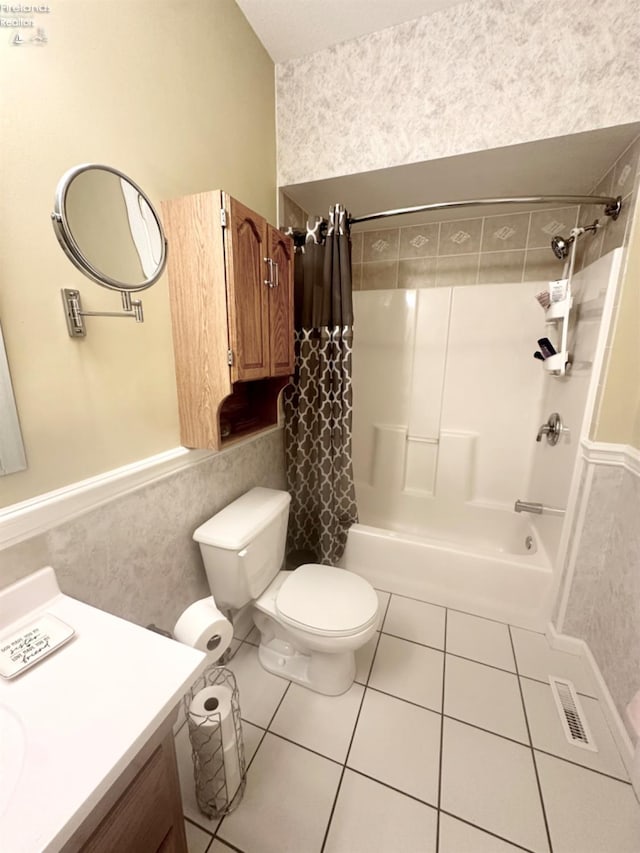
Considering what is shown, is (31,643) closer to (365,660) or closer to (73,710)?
(73,710)

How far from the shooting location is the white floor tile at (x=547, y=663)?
137 centimetres

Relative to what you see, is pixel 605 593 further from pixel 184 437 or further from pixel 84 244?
pixel 84 244

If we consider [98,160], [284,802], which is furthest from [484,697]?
[98,160]

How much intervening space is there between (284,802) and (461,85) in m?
2.52

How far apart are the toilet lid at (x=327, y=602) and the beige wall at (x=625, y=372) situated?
112cm

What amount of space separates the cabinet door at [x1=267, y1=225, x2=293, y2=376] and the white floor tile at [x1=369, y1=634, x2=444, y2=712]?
131cm

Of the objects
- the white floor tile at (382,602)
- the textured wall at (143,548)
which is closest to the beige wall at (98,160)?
the textured wall at (143,548)

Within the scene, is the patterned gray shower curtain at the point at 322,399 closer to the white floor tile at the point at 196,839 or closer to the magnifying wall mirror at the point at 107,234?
the magnifying wall mirror at the point at 107,234

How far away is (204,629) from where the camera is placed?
3.11ft

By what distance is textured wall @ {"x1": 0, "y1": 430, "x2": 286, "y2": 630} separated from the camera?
852 mm

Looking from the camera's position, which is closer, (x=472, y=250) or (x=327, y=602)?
(x=327, y=602)

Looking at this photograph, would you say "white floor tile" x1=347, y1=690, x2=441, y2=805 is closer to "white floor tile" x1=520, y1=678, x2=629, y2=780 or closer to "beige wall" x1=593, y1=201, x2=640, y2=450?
"white floor tile" x1=520, y1=678, x2=629, y2=780

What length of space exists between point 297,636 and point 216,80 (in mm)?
2031

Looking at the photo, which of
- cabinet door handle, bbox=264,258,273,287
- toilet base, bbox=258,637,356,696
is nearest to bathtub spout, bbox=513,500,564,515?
toilet base, bbox=258,637,356,696
